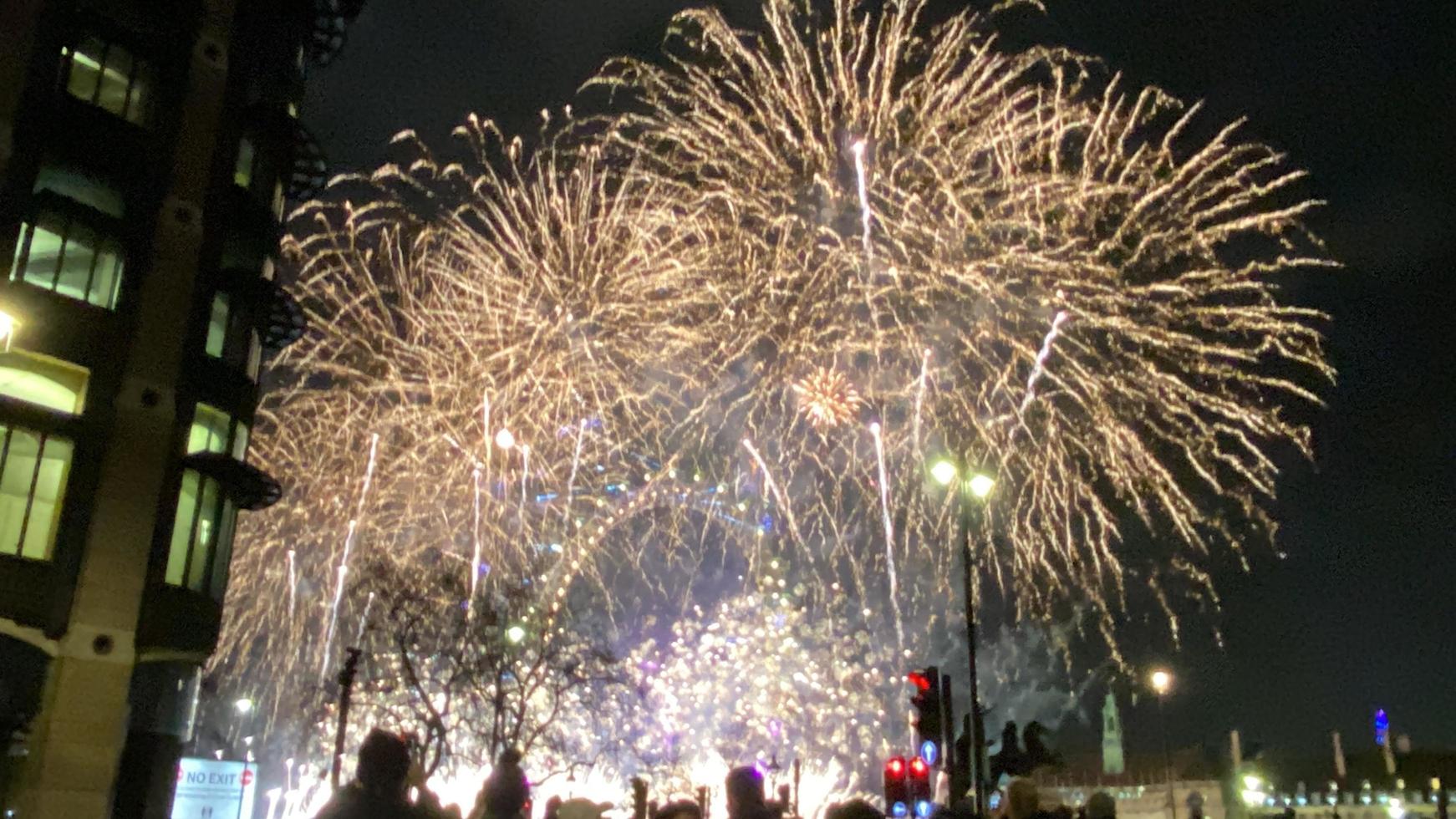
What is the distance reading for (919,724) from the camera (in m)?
14.7

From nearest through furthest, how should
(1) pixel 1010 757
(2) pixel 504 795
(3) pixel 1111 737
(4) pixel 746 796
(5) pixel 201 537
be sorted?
(4) pixel 746 796
(2) pixel 504 795
(1) pixel 1010 757
(5) pixel 201 537
(3) pixel 1111 737

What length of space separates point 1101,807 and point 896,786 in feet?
20.9

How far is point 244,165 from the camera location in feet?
85.6

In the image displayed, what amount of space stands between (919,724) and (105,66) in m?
19.9

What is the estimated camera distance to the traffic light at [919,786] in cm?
1449

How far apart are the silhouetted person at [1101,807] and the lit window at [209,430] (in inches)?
801

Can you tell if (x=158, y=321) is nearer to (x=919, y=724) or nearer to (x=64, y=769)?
(x=64, y=769)

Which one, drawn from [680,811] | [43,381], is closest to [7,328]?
[43,381]

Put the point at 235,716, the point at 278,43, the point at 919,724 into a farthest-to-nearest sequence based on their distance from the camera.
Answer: the point at 235,716, the point at 278,43, the point at 919,724

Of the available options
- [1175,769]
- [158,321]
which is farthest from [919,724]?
[1175,769]

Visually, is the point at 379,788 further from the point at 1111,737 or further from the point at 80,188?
the point at 1111,737

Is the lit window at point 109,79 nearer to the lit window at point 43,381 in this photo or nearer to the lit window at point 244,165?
the lit window at point 244,165

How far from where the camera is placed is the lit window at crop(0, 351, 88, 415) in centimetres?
2062

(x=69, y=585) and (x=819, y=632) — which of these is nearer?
(x=69, y=585)
